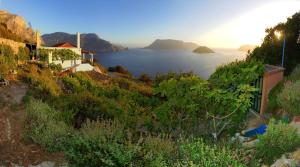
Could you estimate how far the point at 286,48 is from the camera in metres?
18.2

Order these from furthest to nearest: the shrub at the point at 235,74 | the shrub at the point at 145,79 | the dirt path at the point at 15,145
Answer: the shrub at the point at 145,79
the shrub at the point at 235,74
the dirt path at the point at 15,145

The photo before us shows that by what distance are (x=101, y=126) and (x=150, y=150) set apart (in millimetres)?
1468

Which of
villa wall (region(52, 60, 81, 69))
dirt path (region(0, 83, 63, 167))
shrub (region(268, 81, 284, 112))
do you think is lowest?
dirt path (region(0, 83, 63, 167))

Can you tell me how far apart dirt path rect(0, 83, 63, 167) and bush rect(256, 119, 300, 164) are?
5.05 meters

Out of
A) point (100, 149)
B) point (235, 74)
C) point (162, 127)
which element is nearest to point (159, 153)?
point (100, 149)

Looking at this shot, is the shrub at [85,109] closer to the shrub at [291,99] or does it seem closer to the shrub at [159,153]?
the shrub at [159,153]

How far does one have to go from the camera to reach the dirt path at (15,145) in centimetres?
707

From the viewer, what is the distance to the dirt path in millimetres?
7070

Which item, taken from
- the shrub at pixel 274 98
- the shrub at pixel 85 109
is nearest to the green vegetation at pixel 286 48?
the shrub at pixel 274 98

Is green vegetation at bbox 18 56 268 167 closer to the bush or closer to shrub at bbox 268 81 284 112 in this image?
the bush

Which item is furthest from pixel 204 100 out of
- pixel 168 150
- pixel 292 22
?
pixel 292 22

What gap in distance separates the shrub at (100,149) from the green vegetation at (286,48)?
45.6 feet

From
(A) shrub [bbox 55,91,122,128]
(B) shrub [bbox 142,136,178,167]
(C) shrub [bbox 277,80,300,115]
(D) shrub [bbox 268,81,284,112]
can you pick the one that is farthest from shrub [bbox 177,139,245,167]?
(A) shrub [bbox 55,91,122,128]

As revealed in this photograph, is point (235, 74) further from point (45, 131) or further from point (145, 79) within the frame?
point (145, 79)
